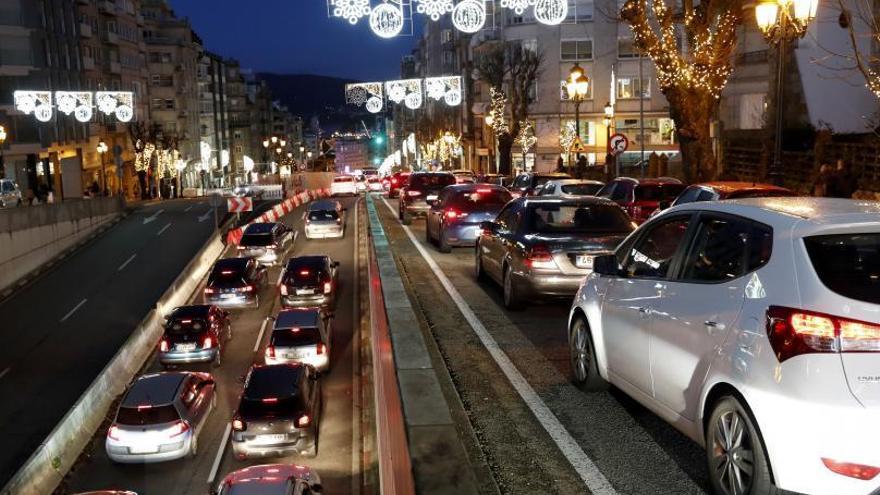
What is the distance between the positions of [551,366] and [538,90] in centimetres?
5404

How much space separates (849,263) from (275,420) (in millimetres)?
17487

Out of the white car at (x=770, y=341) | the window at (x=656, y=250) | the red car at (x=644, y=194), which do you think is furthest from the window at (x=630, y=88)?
the white car at (x=770, y=341)

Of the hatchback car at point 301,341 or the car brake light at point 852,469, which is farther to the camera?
the hatchback car at point 301,341

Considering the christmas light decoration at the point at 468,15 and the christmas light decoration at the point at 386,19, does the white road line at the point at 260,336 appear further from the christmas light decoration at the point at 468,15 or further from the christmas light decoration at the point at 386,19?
the christmas light decoration at the point at 468,15

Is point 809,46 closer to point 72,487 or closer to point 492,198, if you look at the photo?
point 492,198

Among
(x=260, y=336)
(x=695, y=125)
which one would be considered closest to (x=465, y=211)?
(x=695, y=125)

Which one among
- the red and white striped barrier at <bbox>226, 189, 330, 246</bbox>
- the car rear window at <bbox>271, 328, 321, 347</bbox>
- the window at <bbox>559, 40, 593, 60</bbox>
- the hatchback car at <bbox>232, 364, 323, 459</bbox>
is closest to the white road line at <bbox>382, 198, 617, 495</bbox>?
the hatchback car at <bbox>232, 364, 323, 459</bbox>

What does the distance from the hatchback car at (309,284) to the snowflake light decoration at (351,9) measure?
10.6 metres

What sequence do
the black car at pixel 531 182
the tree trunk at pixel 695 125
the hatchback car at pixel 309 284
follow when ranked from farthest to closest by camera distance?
the hatchback car at pixel 309 284 → the black car at pixel 531 182 → the tree trunk at pixel 695 125

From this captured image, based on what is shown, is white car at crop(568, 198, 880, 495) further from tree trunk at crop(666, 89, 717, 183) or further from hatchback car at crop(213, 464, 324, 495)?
tree trunk at crop(666, 89, 717, 183)

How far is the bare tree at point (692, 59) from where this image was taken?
976 inches

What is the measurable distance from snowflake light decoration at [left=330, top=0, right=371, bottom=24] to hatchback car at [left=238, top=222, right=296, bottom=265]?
56.0 ft

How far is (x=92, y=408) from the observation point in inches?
954

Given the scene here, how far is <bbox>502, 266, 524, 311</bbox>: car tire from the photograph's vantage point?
11.6 metres
